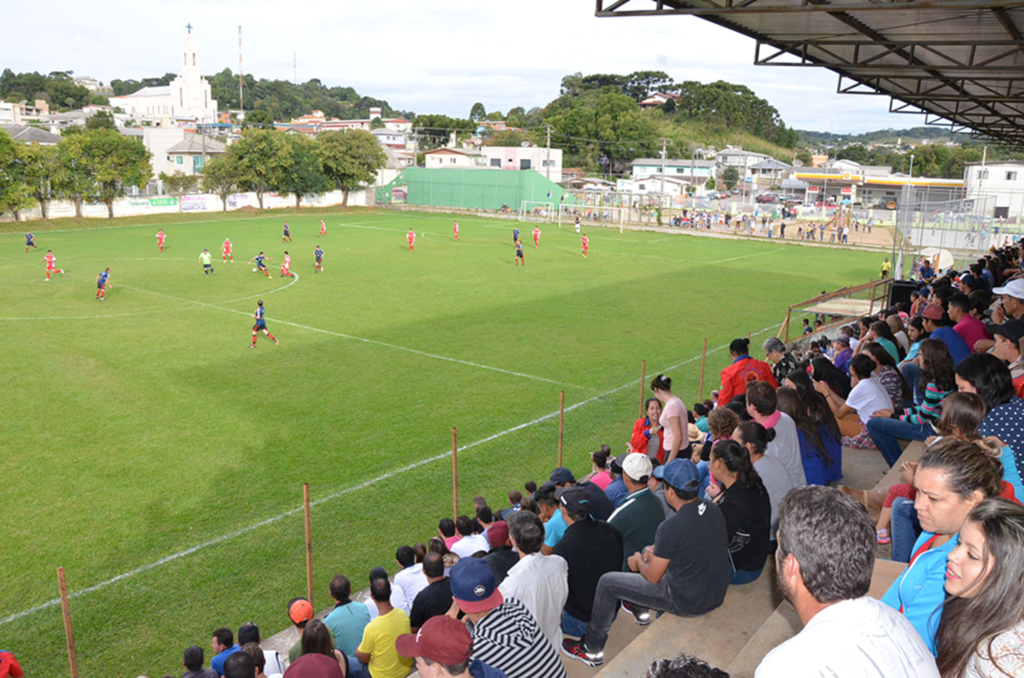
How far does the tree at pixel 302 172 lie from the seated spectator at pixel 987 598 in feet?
209

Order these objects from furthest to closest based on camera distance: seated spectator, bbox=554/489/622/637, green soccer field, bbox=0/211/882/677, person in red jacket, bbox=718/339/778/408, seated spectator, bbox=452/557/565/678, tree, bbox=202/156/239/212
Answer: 1. tree, bbox=202/156/239/212
2. person in red jacket, bbox=718/339/778/408
3. green soccer field, bbox=0/211/882/677
4. seated spectator, bbox=554/489/622/637
5. seated spectator, bbox=452/557/565/678

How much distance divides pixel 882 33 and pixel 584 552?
34.1 ft

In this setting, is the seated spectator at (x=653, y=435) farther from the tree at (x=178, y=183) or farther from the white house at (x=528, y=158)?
the white house at (x=528, y=158)

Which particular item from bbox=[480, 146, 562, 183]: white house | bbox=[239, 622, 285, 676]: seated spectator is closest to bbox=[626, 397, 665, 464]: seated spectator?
bbox=[239, 622, 285, 676]: seated spectator

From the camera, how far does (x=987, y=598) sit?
2625 mm

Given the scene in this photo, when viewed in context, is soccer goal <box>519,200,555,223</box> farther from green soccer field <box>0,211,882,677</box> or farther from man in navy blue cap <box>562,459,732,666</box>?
man in navy blue cap <box>562,459,732,666</box>

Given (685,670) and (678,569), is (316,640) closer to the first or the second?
(678,569)

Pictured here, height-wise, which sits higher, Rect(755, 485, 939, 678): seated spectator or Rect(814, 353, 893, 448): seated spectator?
Rect(755, 485, 939, 678): seated spectator

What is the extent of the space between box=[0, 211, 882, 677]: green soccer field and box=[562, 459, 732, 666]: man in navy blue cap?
153 inches

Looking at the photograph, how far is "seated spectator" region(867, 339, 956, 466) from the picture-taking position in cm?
709

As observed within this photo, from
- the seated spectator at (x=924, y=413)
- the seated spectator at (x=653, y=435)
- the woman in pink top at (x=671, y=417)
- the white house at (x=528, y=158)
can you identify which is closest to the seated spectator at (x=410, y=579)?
the woman in pink top at (x=671, y=417)

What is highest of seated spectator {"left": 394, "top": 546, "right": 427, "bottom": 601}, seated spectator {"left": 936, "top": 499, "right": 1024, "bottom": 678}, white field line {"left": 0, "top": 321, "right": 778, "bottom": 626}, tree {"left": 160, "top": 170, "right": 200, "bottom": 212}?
tree {"left": 160, "top": 170, "right": 200, "bottom": 212}

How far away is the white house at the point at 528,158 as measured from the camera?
81500 millimetres

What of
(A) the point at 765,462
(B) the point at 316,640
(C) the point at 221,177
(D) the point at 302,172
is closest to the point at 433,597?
(B) the point at 316,640
